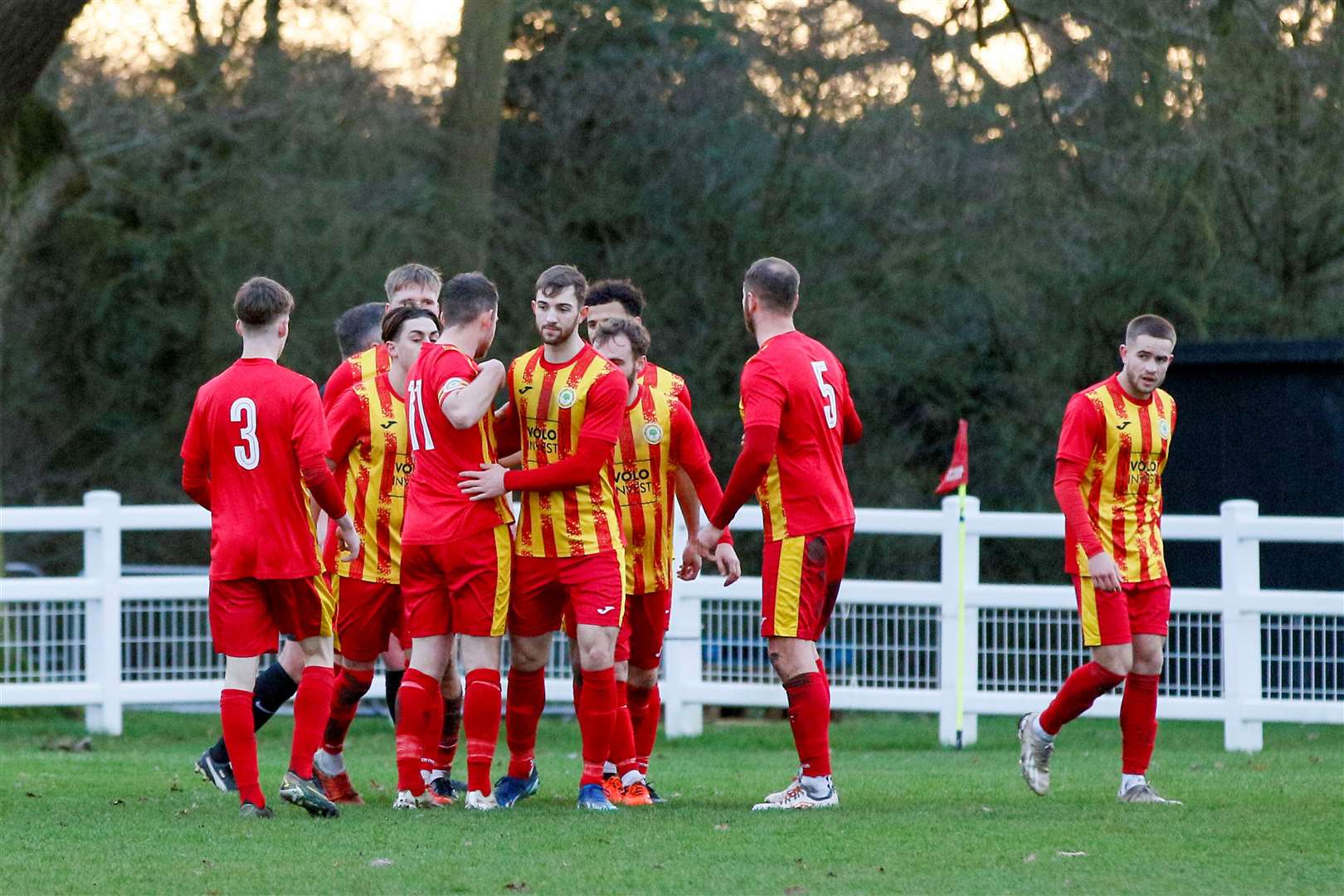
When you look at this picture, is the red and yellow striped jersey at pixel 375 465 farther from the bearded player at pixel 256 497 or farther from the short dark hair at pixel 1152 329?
the short dark hair at pixel 1152 329

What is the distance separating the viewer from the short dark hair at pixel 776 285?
21.7 ft

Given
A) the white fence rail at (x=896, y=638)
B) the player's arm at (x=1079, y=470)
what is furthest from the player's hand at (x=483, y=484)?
the white fence rail at (x=896, y=638)

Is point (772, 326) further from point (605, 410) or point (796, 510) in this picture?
point (605, 410)

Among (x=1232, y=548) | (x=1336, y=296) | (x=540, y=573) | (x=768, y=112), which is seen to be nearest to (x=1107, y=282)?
(x=1336, y=296)

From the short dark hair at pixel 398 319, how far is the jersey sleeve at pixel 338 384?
0.40m

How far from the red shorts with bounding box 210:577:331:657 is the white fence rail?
3.79m

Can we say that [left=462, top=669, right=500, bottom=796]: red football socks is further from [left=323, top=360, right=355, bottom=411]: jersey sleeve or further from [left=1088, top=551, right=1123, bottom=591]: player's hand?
[left=1088, top=551, right=1123, bottom=591]: player's hand

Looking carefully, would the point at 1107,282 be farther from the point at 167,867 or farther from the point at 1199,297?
the point at 167,867

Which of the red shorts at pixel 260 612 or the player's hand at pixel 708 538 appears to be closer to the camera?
the red shorts at pixel 260 612

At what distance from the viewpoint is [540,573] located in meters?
6.36

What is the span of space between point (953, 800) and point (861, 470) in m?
9.84

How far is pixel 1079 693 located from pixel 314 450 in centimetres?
314

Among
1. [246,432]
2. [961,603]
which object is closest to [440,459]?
[246,432]

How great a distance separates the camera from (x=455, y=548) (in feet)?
20.3
